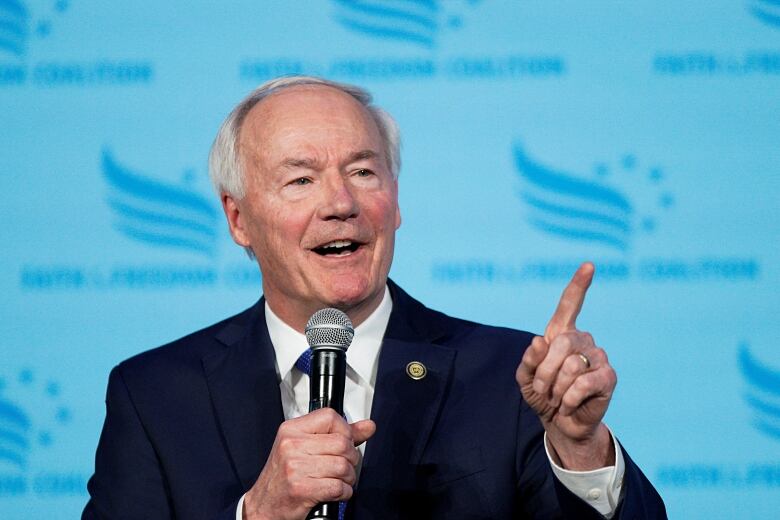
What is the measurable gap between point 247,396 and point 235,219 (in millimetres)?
486

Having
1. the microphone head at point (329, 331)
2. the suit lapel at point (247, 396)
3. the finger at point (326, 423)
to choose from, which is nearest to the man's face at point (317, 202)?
the suit lapel at point (247, 396)

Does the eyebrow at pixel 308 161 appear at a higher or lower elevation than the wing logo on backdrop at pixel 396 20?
lower

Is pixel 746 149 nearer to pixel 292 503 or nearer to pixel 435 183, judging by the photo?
pixel 435 183

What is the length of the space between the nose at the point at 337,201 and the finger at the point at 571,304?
660 millimetres

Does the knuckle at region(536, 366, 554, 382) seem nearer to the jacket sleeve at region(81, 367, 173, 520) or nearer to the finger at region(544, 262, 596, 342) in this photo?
the finger at region(544, 262, 596, 342)

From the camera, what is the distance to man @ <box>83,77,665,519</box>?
2.27m

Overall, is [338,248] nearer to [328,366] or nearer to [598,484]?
[328,366]

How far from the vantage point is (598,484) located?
195 centimetres

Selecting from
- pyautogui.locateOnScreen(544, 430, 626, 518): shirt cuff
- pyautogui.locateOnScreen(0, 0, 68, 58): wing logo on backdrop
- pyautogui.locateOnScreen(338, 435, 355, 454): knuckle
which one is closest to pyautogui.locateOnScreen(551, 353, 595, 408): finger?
pyautogui.locateOnScreen(544, 430, 626, 518): shirt cuff

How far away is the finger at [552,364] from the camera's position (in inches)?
69.4

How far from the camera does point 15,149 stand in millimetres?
3559

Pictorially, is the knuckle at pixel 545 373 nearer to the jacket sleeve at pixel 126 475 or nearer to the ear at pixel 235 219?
the jacket sleeve at pixel 126 475

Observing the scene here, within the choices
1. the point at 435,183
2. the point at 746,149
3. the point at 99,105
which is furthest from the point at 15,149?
the point at 746,149

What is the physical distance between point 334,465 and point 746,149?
218 cm
